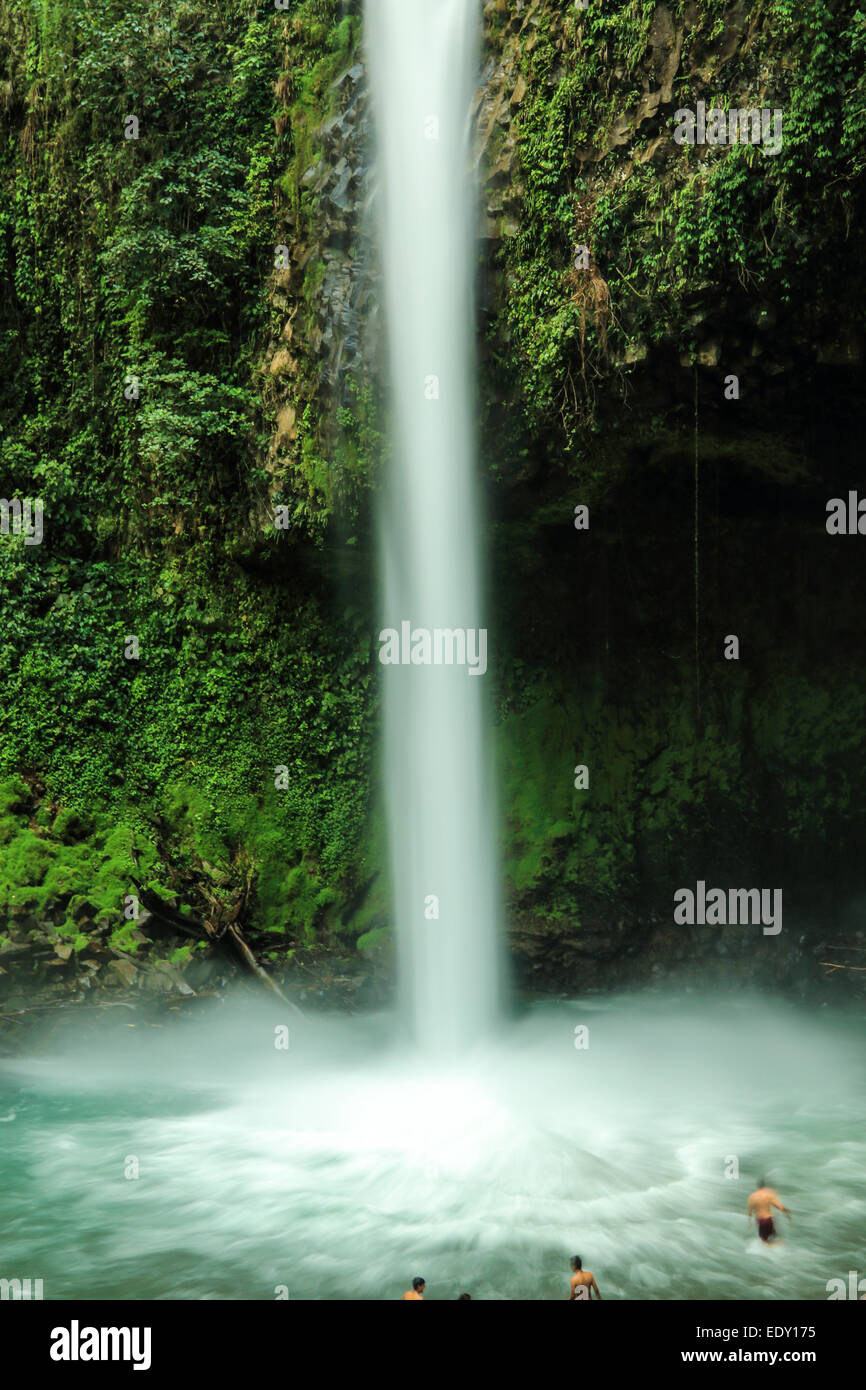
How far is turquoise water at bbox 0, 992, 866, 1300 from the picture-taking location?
702cm

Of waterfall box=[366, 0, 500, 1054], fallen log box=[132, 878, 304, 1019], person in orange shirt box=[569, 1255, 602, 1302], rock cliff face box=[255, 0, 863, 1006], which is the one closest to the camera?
person in orange shirt box=[569, 1255, 602, 1302]

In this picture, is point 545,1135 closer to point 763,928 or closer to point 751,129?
point 763,928

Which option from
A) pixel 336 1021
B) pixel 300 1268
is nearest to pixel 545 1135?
pixel 300 1268

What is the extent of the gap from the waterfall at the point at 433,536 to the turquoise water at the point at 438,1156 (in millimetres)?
1145

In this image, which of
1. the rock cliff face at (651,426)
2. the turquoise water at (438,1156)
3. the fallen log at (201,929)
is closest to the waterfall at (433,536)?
the rock cliff face at (651,426)

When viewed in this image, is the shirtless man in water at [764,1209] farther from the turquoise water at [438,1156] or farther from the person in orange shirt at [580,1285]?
the person in orange shirt at [580,1285]

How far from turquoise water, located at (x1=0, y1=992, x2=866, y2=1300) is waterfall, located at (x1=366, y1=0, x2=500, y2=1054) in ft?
3.76

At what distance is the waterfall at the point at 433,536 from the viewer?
11.2 metres

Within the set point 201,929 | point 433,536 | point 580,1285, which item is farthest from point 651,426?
point 580,1285

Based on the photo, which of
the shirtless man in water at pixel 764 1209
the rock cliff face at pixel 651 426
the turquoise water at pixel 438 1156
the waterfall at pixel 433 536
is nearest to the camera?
the turquoise water at pixel 438 1156

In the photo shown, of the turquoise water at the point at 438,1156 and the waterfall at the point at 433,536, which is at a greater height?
the waterfall at the point at 433,536

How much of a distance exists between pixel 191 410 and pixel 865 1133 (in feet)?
34.3

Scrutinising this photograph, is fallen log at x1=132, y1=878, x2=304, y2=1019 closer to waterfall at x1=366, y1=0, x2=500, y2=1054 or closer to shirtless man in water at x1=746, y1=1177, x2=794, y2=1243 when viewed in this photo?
waterfall at x1=366, y1=0, x2=500, y2=1054

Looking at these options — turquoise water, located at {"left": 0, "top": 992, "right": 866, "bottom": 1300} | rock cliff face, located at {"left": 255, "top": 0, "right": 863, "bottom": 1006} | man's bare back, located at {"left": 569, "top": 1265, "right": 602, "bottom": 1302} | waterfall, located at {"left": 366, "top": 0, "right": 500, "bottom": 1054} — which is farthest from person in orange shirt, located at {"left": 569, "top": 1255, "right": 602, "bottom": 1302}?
rock cliff face, located at {"left": 255, "top": 0, "right": 863, "bottom": 1006}
